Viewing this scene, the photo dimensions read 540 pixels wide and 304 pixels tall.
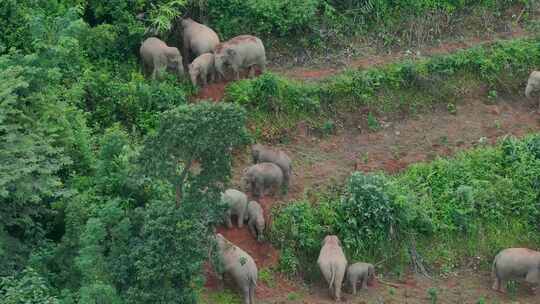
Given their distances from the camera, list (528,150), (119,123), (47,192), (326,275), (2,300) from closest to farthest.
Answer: (2,300) < (47,192) < (326,275) < (119,123) < (528,150)

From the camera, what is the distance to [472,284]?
18.9 m

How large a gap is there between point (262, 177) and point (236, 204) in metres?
0.82

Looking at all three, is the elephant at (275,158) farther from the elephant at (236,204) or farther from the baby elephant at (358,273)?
the baby elephant at (358,273)

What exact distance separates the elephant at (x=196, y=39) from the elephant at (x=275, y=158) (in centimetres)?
271

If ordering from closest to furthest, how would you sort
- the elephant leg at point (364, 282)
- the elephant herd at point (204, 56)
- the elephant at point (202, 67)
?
1. the elephant leg at point (364, 282)
2. the elephant at point (202, 67)
3. the elephant herd at point (204, 56)

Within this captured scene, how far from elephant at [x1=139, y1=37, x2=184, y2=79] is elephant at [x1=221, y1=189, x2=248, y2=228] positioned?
352 centimetres

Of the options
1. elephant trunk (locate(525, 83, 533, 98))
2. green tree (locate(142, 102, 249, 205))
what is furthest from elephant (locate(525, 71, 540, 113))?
green tree (locate(142, 102, 249, 205))

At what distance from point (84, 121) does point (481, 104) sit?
322 inches

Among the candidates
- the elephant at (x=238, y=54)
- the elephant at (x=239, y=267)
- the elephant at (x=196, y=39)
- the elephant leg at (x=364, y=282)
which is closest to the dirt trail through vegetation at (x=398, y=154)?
the elephant leg at (x=364, y=282)

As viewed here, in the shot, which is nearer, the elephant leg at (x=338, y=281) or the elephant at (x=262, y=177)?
the elephant leg at (x=338, y=281)

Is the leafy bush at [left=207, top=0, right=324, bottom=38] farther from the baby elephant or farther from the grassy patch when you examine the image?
the baby elephant

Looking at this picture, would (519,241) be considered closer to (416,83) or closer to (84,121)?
(416,83)

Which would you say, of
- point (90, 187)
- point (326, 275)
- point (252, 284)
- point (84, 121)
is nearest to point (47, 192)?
point (90, 187)

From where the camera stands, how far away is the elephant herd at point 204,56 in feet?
68.4
